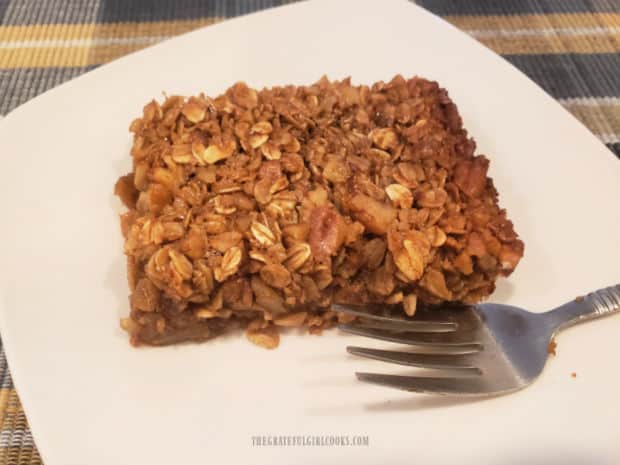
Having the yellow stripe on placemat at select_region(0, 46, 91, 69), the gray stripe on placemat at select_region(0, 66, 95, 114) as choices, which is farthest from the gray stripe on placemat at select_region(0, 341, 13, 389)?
the yellow stripe on placemat at select_region(0, 46, 91, 69)

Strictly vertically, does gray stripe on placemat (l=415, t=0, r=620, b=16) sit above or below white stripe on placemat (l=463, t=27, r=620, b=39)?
above

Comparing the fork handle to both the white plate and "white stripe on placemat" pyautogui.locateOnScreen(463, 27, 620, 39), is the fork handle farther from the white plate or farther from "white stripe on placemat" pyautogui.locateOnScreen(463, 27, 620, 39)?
"white stripe on placemat" pyautogui.locateOnScreen(463, 27, 620, 39)

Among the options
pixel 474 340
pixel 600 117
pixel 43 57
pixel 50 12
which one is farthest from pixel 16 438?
pixel 600 117

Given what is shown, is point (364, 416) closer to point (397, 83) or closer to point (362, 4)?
point (397, 83)

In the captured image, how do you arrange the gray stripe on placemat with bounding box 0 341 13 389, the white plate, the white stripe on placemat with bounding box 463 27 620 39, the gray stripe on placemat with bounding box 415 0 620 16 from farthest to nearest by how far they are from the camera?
1. the gray stripe on placemat with bounding box 415 0 620 16
2. the white stripe on placemat with bounding box 463 27 620 39
3. the gray stripe on placemat with bounding box 0 341 13 389
4. the white plate

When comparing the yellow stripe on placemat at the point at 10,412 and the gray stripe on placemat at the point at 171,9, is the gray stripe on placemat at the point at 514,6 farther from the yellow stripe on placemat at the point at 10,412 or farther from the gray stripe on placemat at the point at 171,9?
the yellow stripe on placemat at the point at 10,412

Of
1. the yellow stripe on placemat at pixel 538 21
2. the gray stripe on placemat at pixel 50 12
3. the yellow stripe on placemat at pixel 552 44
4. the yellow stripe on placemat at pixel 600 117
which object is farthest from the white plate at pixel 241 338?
the gray stripe on placemat at pixel 50 12

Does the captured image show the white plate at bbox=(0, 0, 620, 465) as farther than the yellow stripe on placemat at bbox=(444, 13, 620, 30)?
No
